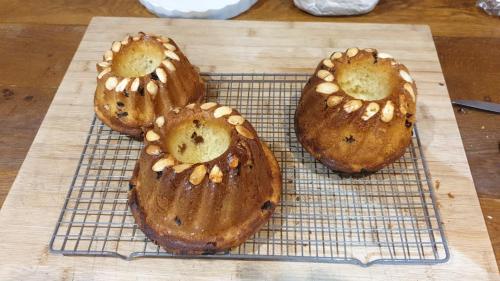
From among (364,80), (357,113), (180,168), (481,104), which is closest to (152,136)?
(180,168)

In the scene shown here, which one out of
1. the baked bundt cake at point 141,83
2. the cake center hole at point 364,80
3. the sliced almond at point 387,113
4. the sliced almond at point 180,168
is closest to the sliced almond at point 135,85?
the baked bundt cake at point 141,83

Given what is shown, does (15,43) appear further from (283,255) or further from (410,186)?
(410,186)

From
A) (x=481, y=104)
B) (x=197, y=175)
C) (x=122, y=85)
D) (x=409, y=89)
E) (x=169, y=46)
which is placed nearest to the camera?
(x=197, y=175)

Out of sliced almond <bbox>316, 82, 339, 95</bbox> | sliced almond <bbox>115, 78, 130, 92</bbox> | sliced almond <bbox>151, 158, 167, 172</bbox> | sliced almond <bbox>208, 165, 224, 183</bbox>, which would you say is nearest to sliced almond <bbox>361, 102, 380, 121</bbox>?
sliced almond <bbox>316, 82, 339, 95</bbox>

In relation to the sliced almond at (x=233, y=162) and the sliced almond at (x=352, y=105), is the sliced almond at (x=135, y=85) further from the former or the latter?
the sliced almond at (x=352, y=105)

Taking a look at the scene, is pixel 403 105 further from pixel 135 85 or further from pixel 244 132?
pixel 135 85
